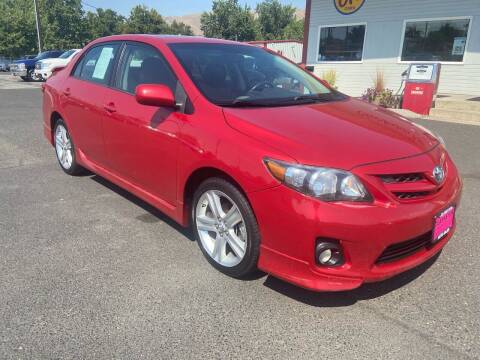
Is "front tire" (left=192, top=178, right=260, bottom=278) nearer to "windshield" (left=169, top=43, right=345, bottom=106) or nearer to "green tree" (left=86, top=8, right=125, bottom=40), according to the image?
"windshield" (left=169, top=43, right=345, bottom=106)

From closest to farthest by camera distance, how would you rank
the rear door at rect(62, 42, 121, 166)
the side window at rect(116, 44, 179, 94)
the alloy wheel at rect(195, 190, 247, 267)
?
the alloy wheel at rect(195, 190, 247, 267)
the side window at rect(116, 44, 179, 94)
the rear door at rect(62, 42, 121, 166)

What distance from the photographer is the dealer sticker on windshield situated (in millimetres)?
2514

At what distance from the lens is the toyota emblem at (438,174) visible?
256 cm

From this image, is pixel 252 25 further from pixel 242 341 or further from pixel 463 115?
pixel 242 341

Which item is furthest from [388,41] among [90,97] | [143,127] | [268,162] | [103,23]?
[103,23]

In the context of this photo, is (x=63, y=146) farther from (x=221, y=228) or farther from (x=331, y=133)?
(x=331, y=133)

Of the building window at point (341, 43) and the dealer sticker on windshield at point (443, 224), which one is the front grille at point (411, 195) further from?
the building window at point (341, 43)

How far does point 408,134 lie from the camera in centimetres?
287

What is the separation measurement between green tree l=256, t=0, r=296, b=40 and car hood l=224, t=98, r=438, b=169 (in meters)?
69.5

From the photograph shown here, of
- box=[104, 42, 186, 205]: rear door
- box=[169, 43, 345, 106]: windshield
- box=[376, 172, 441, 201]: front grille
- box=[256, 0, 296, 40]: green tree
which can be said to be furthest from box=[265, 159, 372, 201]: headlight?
box=[256, 0, 296, 40]: green tree

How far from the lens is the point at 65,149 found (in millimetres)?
4930

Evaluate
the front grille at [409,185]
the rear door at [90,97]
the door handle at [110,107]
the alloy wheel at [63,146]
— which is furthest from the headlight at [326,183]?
the alloy wheel at [63,146]

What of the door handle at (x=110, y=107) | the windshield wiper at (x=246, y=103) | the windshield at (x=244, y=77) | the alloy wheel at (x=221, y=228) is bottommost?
the alloy wheel at (x=221, y=228)

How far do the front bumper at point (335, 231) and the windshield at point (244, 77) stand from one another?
3.27ft
